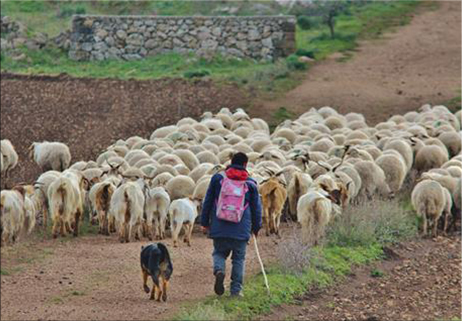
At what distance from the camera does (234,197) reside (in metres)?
10.4

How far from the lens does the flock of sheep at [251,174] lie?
1297 centimetres

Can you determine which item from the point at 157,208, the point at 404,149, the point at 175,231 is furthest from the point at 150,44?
the point at 175,231

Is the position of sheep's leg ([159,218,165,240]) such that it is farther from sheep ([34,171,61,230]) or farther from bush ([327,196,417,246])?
bush ([327,196,417,246])

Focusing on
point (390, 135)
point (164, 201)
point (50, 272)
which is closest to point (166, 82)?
point (390, 135)

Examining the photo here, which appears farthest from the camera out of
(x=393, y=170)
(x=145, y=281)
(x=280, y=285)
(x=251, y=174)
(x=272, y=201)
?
(x=393, y=170)

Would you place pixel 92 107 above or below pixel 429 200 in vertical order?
below

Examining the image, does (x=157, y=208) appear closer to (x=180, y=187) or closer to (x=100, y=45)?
(x=180, y=187)

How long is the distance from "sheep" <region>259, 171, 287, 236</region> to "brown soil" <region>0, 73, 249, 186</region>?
20.1 feet

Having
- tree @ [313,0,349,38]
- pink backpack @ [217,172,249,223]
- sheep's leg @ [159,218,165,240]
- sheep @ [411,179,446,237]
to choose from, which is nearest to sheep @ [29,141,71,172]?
sheep's leg @ [159,218,165,240]

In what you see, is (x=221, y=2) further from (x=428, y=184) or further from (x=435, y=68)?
(x=428, y=184)

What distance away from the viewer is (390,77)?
27609 mm

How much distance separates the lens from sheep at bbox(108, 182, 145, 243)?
1280 centimetres

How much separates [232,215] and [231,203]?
120mm

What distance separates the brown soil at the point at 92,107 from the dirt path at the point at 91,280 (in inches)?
275
